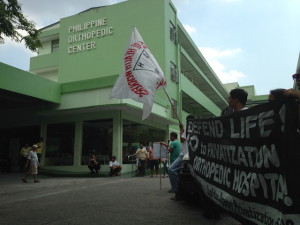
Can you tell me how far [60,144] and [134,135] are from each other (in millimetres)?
4647

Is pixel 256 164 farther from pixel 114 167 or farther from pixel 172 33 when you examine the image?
pixel 172 33

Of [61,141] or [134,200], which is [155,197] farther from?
[61,141]

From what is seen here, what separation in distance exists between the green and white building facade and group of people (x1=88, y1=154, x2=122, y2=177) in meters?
0.77

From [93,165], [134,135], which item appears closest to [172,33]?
[134,135]

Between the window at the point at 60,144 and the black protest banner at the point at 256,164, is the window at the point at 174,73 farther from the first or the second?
the black protest banner at the point at 256,164

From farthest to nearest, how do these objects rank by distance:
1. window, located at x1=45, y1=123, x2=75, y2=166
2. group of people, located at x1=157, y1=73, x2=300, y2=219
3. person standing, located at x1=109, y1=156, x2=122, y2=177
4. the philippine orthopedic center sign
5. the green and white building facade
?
the philippine orthopedic center sign < window, located at x1=45, y1=123, x2=75, y2=166 < the green and white building facade < person standing, located at x1=109, y1=156, x2=122, y2=177 < group of people, located at x1=157, y1=73, x2=300, y2=219

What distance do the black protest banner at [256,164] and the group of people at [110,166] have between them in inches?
480

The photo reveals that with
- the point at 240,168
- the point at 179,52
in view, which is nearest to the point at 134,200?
the point at 240,168

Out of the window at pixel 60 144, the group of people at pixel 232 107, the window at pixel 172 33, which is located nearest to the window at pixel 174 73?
the window at pixel 172 33

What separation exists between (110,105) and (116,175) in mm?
3683

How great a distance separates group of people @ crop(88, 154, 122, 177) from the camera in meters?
16.0

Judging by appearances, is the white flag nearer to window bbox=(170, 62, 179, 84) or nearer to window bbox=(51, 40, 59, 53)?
window bbox=(170, 62, 179, 84)

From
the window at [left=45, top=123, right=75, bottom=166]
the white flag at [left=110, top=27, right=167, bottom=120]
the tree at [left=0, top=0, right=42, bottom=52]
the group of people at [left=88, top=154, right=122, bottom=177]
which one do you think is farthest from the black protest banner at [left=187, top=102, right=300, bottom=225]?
the window at [left=45, top=123, right=75, bottom=166]

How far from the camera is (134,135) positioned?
64.0 ft
